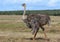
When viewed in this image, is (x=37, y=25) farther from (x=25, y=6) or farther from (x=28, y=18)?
(x=25, y=6)

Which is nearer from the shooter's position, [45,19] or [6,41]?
[6,41]

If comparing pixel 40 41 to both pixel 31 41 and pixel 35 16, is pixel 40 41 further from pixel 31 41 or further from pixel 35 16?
pixel 35 16

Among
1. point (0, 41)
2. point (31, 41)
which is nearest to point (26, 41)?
point (31, 41)

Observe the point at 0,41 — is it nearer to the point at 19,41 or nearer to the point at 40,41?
the point at 19,41

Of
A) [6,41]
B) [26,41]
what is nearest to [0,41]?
[6,41]

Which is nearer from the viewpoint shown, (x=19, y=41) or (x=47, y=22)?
(x=19, y=41)

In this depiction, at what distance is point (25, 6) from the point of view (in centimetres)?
1700

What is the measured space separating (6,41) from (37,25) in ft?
6.13

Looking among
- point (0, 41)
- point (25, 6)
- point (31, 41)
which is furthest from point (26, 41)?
point (25, 6)

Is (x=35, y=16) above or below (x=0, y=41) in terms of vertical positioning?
above

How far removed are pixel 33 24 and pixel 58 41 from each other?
5.18 ft

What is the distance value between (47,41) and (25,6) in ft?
9.01

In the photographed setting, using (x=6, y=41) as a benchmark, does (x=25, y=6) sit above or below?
above

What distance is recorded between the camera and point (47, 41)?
15.4 m
